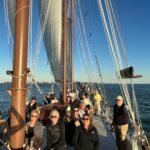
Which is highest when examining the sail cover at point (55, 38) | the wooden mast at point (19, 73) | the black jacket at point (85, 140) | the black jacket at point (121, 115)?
the sail cover at point (55, 38)

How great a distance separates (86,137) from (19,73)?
1.83m

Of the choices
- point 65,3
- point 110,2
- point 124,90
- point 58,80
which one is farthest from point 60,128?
point 58,80

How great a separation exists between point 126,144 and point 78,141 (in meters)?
2.65

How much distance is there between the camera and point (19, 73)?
12.1 feet

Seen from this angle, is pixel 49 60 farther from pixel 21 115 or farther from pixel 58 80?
pixel 21 115

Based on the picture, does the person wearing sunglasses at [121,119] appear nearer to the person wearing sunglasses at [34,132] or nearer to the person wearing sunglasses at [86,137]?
the person wearing sunglasses at [86,137]

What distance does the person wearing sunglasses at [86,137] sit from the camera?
15.4 ft

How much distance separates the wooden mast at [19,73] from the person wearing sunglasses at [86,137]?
130cm

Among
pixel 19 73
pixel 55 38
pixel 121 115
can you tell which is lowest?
pixel 121 115

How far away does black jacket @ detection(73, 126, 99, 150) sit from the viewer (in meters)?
4.69

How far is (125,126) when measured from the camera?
7.06m

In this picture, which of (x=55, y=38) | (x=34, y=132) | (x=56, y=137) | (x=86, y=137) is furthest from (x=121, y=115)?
(x=55, y=38)

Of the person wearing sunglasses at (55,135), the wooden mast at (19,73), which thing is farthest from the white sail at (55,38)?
the wooden mast at (19,73)

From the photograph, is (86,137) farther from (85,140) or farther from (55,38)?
(55,38)
